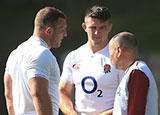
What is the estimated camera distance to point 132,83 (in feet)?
9.64

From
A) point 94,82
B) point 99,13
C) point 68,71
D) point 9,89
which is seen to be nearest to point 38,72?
point 9,89

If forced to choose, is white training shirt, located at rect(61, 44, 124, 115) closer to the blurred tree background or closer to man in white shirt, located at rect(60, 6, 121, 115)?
man in white shirt, located at rect(60, 6, 121, 115)

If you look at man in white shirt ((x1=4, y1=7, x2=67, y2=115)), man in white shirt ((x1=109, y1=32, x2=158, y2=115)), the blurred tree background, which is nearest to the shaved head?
man in white shirt ((x1=109, y1=32, x2=158, y2=115))

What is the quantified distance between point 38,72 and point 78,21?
6.95 m

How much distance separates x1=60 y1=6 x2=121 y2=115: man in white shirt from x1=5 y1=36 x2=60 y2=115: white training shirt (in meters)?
0.51

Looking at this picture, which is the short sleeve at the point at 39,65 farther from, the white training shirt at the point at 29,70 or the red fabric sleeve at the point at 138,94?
the red fabric sleeve at the point at 138,94

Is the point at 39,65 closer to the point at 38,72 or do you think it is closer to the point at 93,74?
the point at 38,72

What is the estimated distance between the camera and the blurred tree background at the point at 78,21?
943 centimetres

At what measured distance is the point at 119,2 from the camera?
1012 centimetres

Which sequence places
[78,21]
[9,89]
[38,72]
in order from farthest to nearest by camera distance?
1. [78,21]
2. [9,89]
3. [38,72]

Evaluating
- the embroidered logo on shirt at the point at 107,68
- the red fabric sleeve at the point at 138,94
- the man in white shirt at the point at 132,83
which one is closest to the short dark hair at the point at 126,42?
the man in white shirt at the point at 132,83

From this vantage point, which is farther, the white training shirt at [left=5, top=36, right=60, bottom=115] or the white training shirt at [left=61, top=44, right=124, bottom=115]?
the white training shirt at [left=61, top=44, right=124, bottom=115]

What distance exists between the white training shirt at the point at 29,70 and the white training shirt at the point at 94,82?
504mm

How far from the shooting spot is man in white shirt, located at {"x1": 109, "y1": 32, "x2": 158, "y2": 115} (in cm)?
290
